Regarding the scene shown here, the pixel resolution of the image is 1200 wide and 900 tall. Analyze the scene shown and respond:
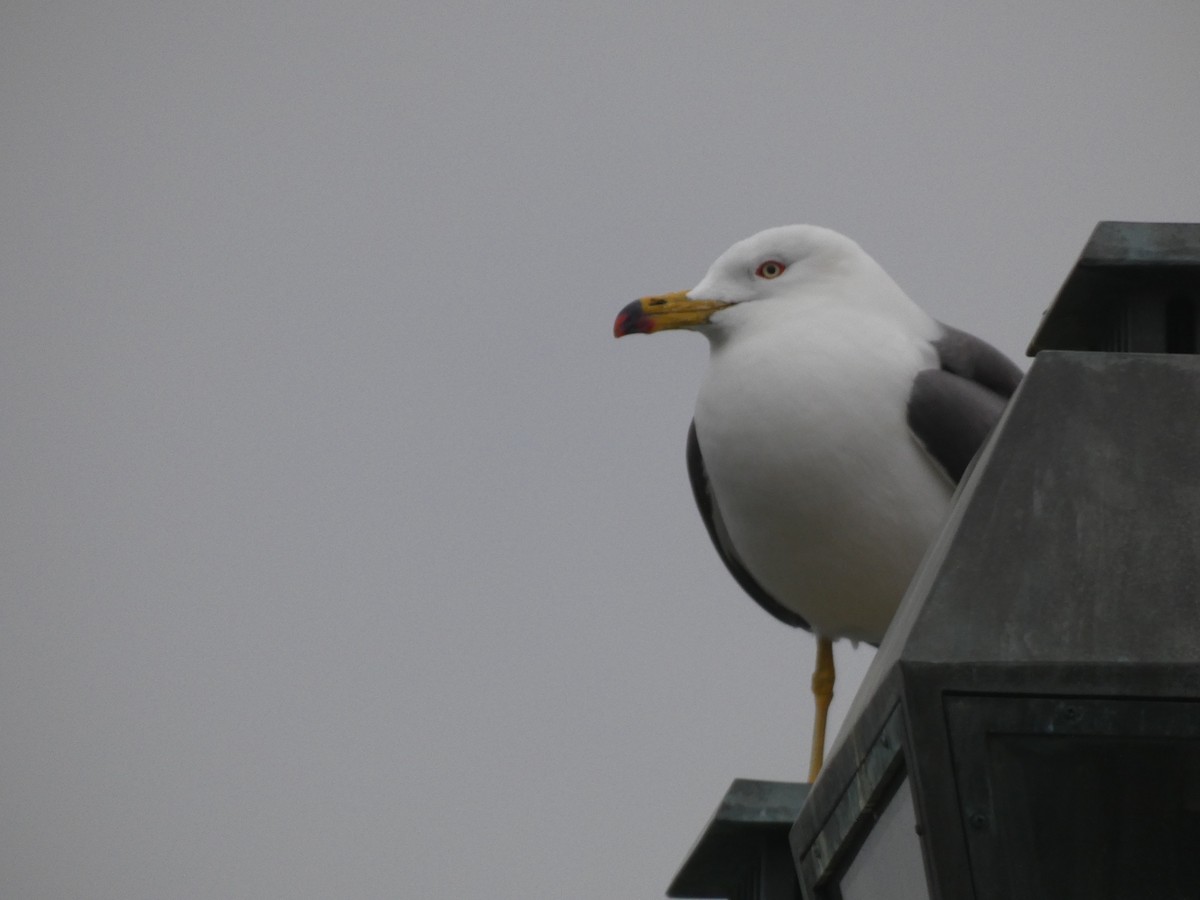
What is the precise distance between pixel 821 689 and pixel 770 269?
1.52 metres

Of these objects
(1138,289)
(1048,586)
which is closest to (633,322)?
(1138,289)

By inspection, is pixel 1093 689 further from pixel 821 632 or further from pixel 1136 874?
pixel 821 632

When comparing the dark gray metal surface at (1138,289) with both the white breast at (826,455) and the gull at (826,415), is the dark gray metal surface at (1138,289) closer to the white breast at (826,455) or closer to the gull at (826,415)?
the gull at (826,415)

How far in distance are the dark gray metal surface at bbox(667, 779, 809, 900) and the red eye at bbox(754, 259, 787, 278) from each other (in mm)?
2203

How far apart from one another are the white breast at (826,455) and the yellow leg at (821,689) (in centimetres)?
66

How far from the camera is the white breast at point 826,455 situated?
6062 millimetres

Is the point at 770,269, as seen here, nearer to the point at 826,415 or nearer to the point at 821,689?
the point at 826,415

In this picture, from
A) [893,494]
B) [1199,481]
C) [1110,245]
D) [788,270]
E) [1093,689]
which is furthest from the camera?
[788,270]

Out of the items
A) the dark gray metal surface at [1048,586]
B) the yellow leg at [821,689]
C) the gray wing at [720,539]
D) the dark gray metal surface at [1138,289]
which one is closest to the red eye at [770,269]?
the gray wing at [720,539]

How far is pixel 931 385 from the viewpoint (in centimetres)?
612

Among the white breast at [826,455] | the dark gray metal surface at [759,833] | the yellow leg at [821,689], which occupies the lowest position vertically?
the yellow leg at [821,689]

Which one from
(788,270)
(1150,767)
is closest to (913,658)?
(1150,767)

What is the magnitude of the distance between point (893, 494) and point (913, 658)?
13.1 ft

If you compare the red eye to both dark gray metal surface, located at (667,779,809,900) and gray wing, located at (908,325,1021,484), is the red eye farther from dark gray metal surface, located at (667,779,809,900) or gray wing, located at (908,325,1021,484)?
dark gray metal surface, located at (667,779,809,900)
